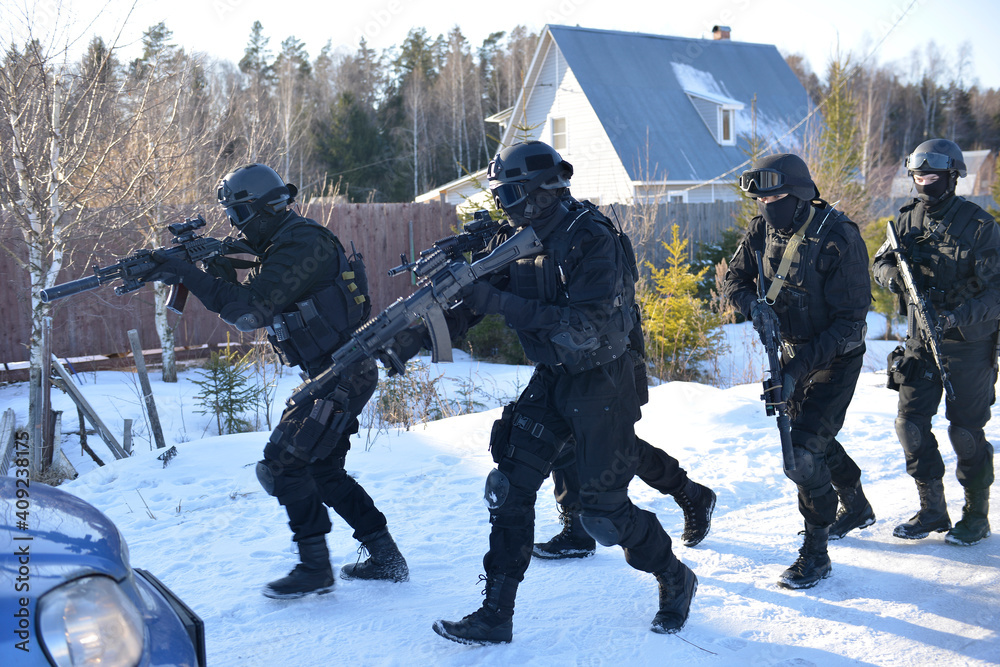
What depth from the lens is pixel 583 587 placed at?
3754mm

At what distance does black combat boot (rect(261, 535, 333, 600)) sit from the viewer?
360 centimetres

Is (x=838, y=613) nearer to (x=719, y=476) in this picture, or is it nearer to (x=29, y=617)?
(x=719, y=476)

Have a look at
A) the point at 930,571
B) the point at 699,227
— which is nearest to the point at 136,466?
the point at 930,571

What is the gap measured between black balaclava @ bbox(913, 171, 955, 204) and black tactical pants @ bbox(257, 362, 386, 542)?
328 cm

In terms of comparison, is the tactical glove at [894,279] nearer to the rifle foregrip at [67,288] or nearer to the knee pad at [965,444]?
the knee pad at [965,444]

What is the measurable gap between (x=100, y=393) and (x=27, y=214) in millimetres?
3672

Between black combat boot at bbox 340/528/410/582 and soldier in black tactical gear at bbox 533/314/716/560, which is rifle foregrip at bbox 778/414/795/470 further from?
black combat boot at bbox 340/528/410/582

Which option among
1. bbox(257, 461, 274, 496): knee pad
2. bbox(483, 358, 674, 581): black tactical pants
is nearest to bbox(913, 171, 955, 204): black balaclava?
bbox(483, 358, 674, 581): black tactical pants

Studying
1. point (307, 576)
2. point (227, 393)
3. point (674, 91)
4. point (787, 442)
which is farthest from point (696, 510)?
point (674, 91)

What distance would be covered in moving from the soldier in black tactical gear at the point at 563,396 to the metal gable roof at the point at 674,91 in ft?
60.5

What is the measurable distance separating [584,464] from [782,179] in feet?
5.88

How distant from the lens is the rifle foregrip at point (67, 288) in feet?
11.5

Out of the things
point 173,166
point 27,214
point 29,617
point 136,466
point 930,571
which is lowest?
point 930,571

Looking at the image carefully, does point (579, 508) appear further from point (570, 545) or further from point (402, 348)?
point (402, 348)
